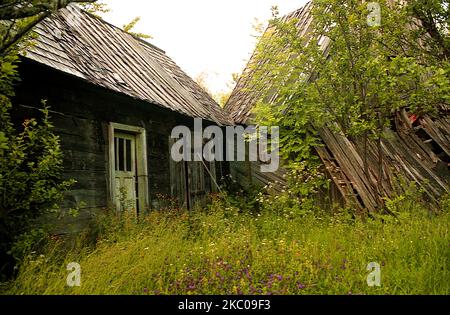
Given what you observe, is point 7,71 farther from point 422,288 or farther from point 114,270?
point 422,288

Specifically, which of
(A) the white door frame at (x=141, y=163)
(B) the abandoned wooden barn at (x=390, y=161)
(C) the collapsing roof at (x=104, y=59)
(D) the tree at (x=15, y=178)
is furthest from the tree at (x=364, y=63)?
(D) the tree at (x=15, y=178)

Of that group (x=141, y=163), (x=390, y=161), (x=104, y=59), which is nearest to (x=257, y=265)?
(x=141, y=163)

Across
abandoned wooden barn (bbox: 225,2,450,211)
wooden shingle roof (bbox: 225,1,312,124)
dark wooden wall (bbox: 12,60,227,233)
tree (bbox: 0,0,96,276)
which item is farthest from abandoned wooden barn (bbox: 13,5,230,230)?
abandoned wooden barn (bbox: 225,2,450,211)

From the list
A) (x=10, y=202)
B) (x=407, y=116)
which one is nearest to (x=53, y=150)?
(x=10, y=202)

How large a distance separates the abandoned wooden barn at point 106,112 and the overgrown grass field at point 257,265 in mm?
1070

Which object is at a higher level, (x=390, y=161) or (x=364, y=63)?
(x=364, y=63)

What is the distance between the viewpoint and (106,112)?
19.0ft

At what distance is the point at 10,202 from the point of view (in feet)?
11.8

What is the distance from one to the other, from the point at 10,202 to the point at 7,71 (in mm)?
1389

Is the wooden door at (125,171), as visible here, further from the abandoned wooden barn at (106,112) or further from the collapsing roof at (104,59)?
the collapsing roof at (104,59)

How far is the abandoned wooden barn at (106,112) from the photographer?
4.74 m

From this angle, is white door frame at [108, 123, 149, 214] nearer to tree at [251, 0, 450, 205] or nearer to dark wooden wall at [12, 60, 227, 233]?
dark wooden wall at [12, 60, 227, 233]

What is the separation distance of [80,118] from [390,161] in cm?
638

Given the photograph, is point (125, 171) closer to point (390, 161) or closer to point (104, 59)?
point (104, 59)
